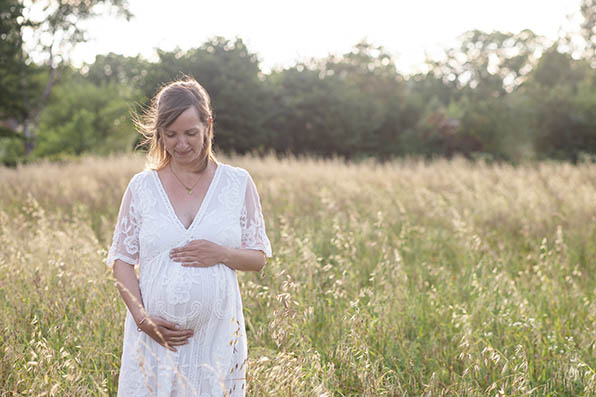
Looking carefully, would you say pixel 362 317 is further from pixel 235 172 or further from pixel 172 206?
pixel 172 206

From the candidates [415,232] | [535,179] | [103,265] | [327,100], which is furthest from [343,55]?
[103,265]

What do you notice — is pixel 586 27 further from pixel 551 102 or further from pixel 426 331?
pixel 426 331

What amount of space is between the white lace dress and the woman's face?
15 cm

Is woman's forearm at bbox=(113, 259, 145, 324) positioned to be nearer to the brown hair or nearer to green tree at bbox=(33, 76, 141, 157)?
the brown hair

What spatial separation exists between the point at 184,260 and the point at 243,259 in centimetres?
25

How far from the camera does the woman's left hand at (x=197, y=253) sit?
1.92 m

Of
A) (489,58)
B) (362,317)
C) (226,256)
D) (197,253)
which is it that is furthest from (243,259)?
(489,58)

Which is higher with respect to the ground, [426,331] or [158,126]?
[158,126]

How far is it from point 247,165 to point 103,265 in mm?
8626

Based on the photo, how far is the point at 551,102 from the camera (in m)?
23.6

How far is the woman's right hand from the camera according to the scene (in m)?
1.89

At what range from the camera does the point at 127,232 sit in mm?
2025

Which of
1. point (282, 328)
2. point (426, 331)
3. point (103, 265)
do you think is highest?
point (282, 328)

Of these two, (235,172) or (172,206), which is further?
(235,172)
